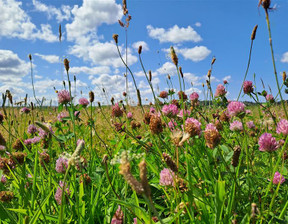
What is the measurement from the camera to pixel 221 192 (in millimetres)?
977

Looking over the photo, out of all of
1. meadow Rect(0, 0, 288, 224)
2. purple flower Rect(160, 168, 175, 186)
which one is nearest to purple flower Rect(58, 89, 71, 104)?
meadow Rect(0, 0, 288, 224)

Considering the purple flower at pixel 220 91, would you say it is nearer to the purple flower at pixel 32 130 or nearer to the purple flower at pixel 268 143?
the purple flower at pixel 268 143

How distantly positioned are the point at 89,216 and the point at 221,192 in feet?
2.23

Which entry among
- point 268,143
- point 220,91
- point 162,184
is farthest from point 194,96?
point 162,184

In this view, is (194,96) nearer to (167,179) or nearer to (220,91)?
(220,91)

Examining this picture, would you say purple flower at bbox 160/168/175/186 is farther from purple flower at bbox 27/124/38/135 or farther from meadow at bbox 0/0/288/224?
purple flower at bbox 27/124/38/135

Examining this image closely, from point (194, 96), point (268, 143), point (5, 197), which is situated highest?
point (194, 96)

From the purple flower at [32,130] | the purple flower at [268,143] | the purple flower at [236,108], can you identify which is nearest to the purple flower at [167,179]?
the purple flower at [268,143]

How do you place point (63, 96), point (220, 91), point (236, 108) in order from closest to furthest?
point (236, 108) → point (63, 96) → point (220, 91)

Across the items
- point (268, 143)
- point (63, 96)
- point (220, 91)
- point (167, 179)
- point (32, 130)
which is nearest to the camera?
point (167, 179)

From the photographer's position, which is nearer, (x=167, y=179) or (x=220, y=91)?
(x=167, y=179)

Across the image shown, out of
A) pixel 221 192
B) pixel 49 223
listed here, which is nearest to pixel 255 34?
pixel 221 192

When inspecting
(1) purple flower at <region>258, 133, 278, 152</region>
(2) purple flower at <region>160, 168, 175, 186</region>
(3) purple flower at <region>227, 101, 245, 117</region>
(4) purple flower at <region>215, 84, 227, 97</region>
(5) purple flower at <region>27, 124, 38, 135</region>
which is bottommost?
(2) purple flower at <region>160, 168, 175, 186</region>

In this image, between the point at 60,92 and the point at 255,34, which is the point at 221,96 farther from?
the point at 60,92
